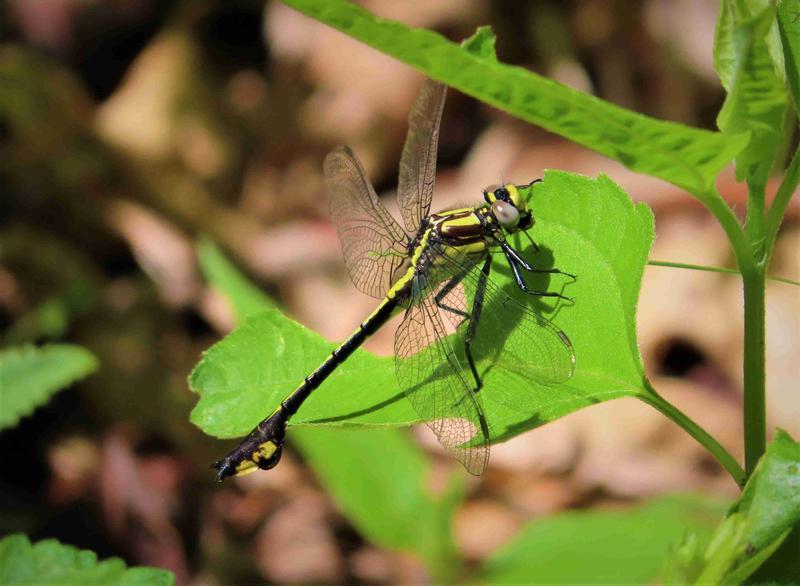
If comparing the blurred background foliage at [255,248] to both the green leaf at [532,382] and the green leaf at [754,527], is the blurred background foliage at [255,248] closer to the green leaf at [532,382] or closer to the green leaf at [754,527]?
the green leaf at [532,382]

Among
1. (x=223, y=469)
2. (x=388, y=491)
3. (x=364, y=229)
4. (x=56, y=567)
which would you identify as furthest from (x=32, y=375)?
(x=388, y=491)

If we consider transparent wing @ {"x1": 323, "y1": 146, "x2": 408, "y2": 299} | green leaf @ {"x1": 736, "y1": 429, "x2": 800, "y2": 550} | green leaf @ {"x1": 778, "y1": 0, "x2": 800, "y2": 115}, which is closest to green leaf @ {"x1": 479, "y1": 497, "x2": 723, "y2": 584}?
transparent wing @ {"x1": 323, "y1": 146, "x2": 408, "y2": 299}

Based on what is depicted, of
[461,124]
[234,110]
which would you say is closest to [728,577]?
[461,124]

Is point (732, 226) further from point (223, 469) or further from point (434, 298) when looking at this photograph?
point (223, 469)

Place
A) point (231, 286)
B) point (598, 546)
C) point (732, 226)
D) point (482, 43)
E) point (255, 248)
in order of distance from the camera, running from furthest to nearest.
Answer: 1. point (255, 248)
2. point (231, 286)
3. point (598, 546)
4. point (482, 43)
5. point (732, 226)

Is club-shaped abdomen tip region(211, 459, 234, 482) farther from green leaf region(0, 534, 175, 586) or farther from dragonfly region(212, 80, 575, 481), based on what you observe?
green leaf region(0, 534, 175, 586)

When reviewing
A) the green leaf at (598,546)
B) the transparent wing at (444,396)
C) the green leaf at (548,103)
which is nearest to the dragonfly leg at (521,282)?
the transparent wing at (444,396)
